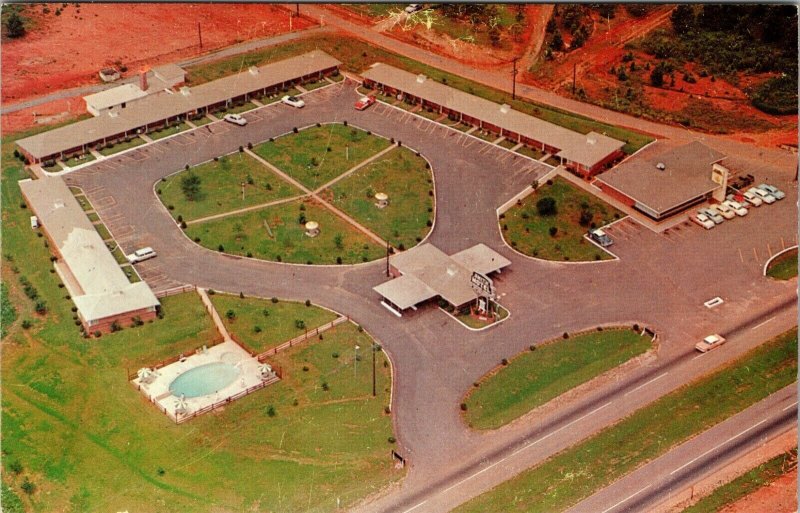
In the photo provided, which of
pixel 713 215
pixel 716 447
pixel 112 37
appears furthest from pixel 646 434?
pixel 112 37

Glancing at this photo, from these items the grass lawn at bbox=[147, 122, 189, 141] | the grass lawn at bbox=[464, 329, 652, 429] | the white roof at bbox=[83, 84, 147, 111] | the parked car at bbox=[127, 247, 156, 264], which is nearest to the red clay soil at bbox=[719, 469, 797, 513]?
the grass lawn at bbox=[464, 329, 652, 429]

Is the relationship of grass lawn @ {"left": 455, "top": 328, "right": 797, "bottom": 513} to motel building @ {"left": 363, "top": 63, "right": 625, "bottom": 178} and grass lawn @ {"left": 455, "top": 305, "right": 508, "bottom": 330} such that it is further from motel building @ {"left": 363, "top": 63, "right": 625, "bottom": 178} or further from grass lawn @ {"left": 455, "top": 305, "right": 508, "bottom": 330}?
motel building @ {"left": 363, "top": 63, "right": 625, "bottom": 178}

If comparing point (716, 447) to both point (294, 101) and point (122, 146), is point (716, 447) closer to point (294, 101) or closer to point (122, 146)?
point (294, 101)

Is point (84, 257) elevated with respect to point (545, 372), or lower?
elevated

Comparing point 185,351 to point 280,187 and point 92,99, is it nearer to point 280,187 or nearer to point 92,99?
point 280,187

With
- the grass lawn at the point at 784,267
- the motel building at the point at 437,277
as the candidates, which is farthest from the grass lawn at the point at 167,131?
the grass lawn at the point at 784,267

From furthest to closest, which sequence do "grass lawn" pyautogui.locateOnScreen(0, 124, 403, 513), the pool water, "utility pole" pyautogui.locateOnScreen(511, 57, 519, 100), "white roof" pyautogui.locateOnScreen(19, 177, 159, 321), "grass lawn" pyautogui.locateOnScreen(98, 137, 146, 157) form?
"utility pole" pyautogui.locateOnScreen(511, 57, 519, 100)
"grass lawn" pyautogui.locateOnScreen(98, 137, 146, 157)
"white roof" pyautogui.locateOnScreen(19, 177, 159, 321)
the pool water
"grass lawn" pyautogui.locateOnScreen(0, 124, 403, 513)
